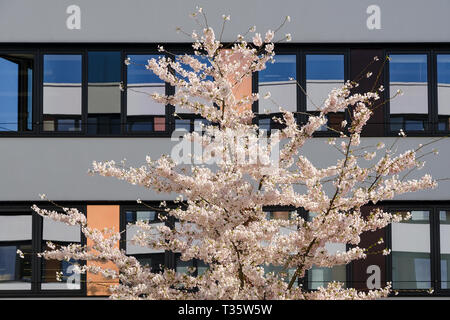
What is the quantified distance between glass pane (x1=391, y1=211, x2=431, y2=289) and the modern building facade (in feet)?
0.06

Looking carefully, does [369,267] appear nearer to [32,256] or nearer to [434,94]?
[434,94]

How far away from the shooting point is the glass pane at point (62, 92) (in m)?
11.6

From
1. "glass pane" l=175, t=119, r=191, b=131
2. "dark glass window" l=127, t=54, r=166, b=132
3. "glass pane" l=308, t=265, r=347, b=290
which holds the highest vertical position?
"dark glass window" l=127, t=54, r=166, b=132

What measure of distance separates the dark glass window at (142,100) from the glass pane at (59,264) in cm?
217

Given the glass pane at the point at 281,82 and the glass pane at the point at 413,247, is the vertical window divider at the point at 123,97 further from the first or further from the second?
the glass pane at the point at 413,247

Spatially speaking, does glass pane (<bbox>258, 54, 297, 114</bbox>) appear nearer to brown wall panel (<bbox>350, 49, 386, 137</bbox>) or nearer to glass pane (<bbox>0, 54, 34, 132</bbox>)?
brown wall panel (<bbox>350, 49, 386, 137</bbox>)

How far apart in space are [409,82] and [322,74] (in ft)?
5.33

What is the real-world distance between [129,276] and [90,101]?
5.20 m

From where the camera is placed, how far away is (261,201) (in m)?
6.68

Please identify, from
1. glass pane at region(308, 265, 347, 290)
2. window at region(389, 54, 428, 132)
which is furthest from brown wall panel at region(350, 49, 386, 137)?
glass pane at region(308, 265, 347, 290)

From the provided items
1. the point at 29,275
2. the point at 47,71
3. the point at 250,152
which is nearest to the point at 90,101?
the point at 47,71

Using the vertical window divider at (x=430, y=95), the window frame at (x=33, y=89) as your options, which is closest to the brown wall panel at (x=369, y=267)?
the vertical window divider at (x=430, y=95)

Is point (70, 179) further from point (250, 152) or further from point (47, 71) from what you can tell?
point (250, 152)

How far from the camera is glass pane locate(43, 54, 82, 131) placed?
457 inches
